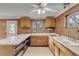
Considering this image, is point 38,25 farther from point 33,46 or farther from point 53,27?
point 33,46

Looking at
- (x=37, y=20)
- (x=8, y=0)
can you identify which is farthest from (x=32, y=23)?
(x=8, y=0)

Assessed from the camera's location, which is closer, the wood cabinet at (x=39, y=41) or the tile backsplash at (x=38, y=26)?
the wood cabinet at (x=39, y=41)

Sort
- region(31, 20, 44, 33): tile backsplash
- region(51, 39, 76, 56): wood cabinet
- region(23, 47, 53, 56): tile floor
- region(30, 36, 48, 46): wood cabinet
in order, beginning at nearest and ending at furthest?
region(51, 39, 76, 56): wood cabinet → region(23, 47, 53, 56): tile floor → region(30, 36, 48, 46): wood cabinet → region(31, 20, 44, 33): tile backsplash

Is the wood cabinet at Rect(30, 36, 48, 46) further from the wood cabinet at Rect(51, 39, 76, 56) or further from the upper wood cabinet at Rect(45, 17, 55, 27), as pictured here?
the wood cabinet at Rect(51, 39, 76, 56)

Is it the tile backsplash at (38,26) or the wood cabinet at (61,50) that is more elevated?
the tile backsplash at (38,26)

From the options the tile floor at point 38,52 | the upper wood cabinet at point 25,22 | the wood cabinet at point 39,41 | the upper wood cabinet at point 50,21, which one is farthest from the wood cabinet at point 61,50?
the upper wood cabinet at point 25,22

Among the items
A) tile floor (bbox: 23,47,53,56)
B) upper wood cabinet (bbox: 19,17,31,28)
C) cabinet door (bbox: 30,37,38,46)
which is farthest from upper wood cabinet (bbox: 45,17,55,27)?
tile floor (bbox: 23,47,53,56)

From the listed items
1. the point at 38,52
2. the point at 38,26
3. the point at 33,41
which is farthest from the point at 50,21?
the point at 38,52

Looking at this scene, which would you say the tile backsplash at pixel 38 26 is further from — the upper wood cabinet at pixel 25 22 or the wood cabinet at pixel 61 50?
the wood cabinet at pixel 61 50

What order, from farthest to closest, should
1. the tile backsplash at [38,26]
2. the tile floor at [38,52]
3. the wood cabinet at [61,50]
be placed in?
1. the tile backsplash at [38,26]
2. the tile floor at [38,52]
3. the wood cabinet at [61,50]

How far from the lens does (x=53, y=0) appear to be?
3.06ft

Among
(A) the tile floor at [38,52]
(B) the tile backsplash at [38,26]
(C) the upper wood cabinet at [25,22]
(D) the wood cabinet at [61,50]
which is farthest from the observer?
(B) the tile backsplash at [38,26]

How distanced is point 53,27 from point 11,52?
591 centimetres

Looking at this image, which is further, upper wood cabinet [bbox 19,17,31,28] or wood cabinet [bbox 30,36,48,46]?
upper wood cabinet [bbox 19,17,31,28]
